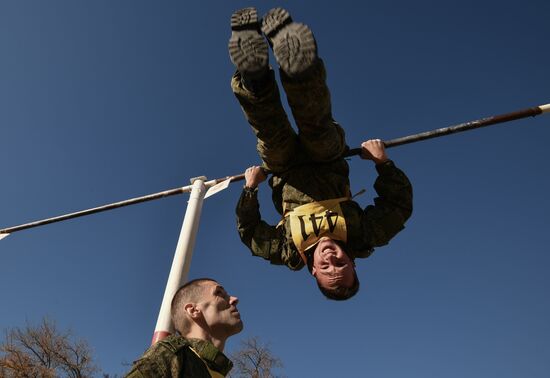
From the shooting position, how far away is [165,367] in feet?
6.12

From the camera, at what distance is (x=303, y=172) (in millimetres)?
3617

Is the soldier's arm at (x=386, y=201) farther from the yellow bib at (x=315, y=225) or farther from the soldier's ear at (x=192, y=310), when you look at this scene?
the soldier's ear at (x=192, y=310)

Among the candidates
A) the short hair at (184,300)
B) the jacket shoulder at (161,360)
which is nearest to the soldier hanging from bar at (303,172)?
the short hair at (184,300)

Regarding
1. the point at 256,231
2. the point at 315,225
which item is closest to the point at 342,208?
the point at 315,225

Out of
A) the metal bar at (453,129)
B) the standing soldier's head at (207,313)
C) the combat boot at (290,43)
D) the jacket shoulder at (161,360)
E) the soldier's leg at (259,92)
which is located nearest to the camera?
the jacket shoulder at (161,360)

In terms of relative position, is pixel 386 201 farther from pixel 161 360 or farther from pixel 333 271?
pixel 161 360

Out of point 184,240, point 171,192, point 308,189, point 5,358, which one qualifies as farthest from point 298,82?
point 5,358

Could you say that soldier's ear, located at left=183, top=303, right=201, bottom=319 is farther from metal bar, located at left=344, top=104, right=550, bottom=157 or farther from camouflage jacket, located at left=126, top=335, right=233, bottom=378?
metal bar, located at left=344, top=104, right=550, bottom=157

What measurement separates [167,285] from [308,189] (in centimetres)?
171

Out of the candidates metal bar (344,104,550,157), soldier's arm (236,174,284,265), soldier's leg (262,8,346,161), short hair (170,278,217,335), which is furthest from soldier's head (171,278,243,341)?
metal bar (344,104,550,157)

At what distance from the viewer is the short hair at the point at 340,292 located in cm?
302

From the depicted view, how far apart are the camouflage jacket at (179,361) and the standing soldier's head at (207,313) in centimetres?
16

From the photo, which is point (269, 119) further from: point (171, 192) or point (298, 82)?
point (171, 192)

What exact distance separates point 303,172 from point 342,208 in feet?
1.53
